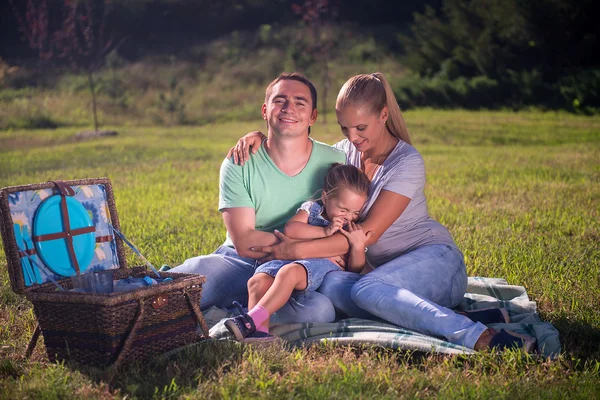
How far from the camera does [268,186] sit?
13.2ft

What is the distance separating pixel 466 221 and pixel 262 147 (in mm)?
3297

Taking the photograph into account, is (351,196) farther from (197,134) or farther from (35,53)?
(35,53)

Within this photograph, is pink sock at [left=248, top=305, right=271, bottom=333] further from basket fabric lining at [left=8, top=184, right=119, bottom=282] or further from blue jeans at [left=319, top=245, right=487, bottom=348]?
basket fabric lining at [left=8, top=184, right=119, bottom=282]

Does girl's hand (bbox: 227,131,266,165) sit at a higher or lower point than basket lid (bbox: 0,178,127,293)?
higher

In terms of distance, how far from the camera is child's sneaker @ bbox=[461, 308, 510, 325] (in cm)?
376

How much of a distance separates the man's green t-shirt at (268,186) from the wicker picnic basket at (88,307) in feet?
2.13

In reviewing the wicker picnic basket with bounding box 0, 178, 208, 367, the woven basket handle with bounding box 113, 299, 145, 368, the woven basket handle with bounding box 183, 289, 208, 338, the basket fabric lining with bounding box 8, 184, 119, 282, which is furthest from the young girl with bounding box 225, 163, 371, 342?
the basket fabric lining with bounding box 8, 184, 119, 282

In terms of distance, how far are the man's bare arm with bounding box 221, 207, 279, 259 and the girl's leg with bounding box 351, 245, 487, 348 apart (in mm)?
567

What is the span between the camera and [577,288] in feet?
14.5

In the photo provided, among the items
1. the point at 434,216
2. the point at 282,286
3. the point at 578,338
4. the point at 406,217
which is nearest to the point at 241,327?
the point at 282,286

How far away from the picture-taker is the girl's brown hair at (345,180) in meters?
3.84

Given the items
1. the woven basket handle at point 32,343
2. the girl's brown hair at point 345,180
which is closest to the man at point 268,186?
the girl's brown hair at point 345,180

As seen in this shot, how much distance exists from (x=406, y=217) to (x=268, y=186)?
823 millimetres

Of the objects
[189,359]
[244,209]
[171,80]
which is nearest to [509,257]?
[244,209]
